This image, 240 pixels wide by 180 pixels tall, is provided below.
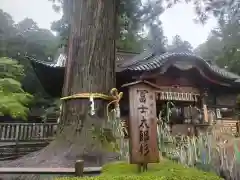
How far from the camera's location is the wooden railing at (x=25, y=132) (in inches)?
359

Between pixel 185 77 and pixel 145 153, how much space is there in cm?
878

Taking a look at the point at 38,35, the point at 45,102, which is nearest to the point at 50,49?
the point at 38,35

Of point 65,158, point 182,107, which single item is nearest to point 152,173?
point 65,158

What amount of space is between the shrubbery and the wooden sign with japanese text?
0.17m

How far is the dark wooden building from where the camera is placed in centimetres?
988

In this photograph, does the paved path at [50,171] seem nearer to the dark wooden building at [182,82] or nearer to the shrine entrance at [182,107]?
the dark wooden building at [182,82]

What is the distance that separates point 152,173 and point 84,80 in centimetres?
225

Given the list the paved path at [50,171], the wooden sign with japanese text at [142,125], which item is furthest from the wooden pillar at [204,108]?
the paved path at [50,171]

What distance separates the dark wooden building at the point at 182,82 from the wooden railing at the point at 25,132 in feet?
6.67

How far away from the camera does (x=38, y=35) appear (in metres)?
28.3

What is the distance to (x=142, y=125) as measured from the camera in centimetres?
321

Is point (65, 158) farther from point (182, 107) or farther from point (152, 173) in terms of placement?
point (182, 107)

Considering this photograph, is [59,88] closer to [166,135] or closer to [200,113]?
[200,113]

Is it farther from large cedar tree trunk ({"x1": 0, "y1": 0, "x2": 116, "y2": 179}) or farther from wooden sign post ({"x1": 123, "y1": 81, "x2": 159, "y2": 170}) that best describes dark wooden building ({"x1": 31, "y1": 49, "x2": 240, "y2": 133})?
wooden sign post ({"x1": 123, "y1": 81, "x2": 159, "y2": 170})
